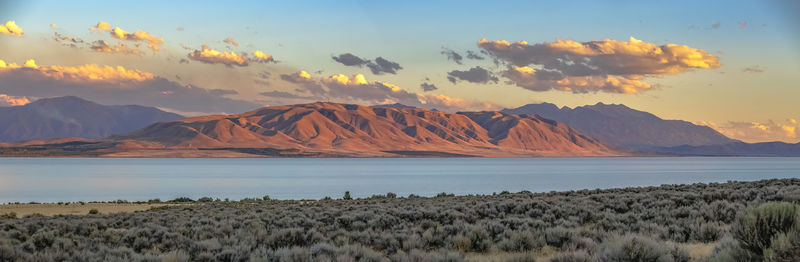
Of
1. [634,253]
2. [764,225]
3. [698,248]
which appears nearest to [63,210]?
[698,248]

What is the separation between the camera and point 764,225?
677cm

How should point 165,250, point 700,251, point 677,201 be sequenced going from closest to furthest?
1. point 700,251
2. point 165,250
3. point 677,201

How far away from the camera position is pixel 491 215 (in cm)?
1731

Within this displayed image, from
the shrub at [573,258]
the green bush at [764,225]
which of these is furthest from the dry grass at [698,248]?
the green bush at [764,225]

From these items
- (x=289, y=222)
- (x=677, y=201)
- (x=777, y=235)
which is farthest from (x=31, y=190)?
(x=777, y=235)

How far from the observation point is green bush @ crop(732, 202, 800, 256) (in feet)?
22.0

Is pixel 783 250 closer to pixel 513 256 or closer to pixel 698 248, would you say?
pixel 513 256

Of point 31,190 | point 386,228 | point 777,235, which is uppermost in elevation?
point 777,235

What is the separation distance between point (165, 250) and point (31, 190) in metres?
75.7

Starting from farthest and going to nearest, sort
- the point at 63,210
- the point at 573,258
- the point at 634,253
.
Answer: the point at 63,210
the point at 573,258
the point at 634,253

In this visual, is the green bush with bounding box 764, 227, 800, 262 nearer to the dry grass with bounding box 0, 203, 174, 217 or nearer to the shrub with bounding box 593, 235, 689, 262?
the shrub with bounding box 593, 235, 689, 262

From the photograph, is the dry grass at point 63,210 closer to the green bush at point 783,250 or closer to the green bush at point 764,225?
the green bush at point 764,225

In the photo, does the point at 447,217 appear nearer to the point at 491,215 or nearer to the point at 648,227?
the point at 491,215

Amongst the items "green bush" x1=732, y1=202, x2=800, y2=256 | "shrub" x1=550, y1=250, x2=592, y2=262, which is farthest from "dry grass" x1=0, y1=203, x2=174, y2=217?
"green bush" x1=732, y1=202, x2=800, y2=256
